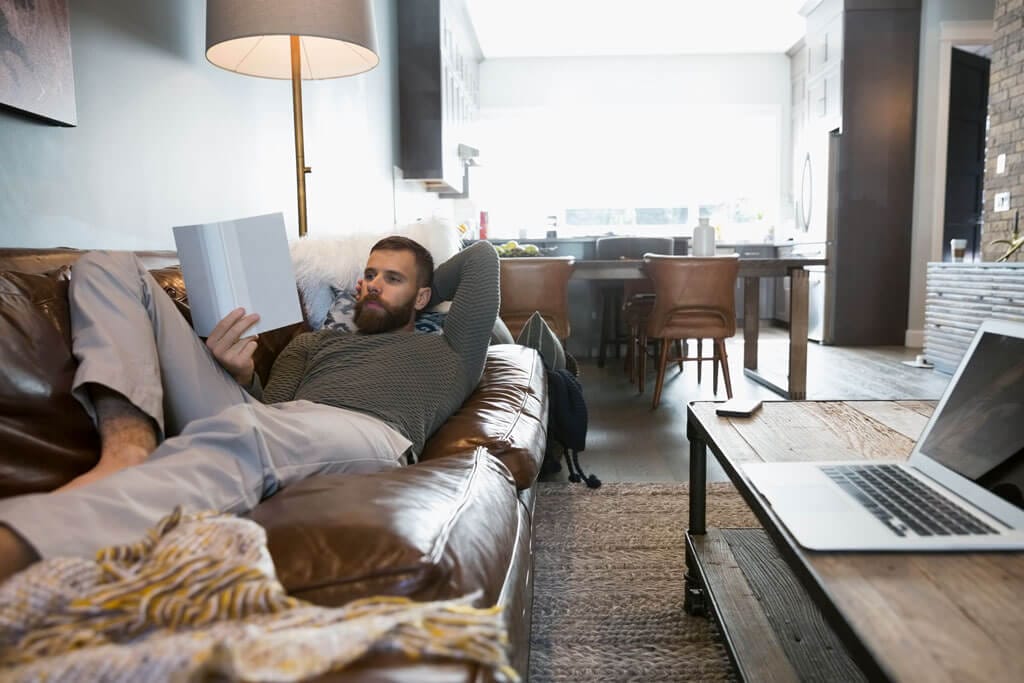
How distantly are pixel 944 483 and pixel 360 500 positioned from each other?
31.4 inches

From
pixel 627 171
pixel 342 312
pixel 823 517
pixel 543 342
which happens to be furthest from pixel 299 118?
pixel 627 171

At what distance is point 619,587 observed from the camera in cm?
169

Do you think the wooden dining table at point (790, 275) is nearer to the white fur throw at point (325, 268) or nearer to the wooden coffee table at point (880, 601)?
the white fur throw at point (325, 268)

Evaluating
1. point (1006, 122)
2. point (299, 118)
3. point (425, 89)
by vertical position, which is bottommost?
point (299, 118)

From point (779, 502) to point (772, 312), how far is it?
286 inches

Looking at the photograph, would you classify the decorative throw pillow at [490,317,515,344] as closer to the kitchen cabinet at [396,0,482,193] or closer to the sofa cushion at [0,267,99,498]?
the sofa cushion at [0,267,99,498]

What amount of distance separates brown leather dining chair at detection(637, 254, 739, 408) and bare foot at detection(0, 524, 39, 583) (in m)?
3.15

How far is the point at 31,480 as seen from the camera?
3.30ft

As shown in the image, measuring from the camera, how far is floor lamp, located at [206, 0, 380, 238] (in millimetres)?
2029

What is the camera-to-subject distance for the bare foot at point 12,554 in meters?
0.69

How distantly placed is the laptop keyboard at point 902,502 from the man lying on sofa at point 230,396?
773mm

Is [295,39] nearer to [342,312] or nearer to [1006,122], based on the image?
[342,312]

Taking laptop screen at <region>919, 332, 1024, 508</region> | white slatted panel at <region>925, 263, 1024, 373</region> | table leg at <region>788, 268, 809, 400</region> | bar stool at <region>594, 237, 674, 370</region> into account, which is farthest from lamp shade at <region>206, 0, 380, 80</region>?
white slatted panel at <region>925, 263, 1024, 373</region>

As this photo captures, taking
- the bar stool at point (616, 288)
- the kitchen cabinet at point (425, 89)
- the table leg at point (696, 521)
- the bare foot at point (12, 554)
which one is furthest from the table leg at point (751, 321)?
the bare foot at point (12, 554)
